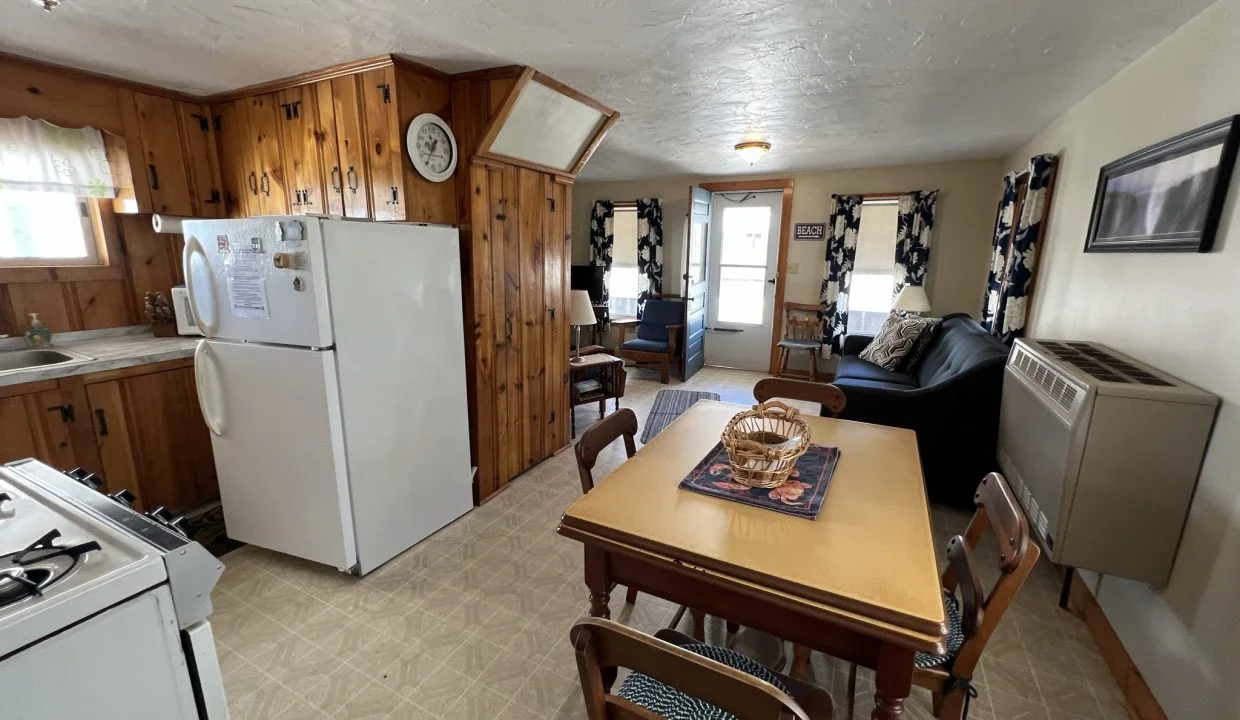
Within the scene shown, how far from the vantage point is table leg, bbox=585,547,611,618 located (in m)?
1.27

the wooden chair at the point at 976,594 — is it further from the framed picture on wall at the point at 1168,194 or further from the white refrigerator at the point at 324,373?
the white refrigerator at the point at 324,373

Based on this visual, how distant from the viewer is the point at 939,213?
466 centimetres

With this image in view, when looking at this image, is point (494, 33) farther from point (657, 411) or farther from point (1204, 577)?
point (1204, 577)

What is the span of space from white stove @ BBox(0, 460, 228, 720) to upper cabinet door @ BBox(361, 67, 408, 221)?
1747 mm

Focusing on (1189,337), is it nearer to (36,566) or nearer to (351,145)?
(36,566)

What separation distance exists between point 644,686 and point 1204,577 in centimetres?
162

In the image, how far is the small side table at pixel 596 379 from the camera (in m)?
3.88

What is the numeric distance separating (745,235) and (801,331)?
4.19 feet

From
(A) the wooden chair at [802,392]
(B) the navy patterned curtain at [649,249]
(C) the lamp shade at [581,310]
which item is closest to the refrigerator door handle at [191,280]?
(C) the lamp shade at [581,310]

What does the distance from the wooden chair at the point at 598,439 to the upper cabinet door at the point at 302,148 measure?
2.06 meters

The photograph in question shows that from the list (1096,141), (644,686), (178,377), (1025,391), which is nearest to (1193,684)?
(1025,391)

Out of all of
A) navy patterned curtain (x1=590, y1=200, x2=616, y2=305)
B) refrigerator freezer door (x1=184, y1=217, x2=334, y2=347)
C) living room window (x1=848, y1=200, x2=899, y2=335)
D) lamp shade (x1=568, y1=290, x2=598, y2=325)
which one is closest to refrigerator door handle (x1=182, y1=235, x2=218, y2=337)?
refrigerator freezer door (x1=184, y1=217, x2=334, y2=347)

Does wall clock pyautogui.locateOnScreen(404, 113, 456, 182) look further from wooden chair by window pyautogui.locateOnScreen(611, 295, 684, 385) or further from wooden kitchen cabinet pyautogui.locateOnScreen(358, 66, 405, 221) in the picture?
wooden chair by window pyautogui.locateOnScreen(611, 295, 684, 385)

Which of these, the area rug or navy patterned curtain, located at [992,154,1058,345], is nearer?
navy patterned curtain, located at [992,154,1058,345]
